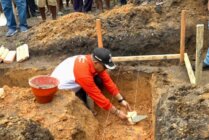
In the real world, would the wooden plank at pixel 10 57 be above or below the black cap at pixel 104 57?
below

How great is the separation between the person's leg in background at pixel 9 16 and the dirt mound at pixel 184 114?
206 inches

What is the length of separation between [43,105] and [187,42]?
3215mm

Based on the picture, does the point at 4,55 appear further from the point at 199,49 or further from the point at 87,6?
the point at 199,49

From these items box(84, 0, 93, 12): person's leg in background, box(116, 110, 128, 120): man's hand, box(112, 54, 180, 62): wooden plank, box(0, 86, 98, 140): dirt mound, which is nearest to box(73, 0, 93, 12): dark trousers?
box(84, 0, 93, 12): person's leg in background

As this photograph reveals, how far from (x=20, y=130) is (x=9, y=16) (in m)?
5.41

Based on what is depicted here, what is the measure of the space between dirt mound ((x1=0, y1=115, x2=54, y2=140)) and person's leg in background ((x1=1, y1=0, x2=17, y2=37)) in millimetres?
5021

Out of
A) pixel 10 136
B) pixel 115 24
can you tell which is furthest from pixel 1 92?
pixel 115 24

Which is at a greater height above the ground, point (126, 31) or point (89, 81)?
point (126, 31)

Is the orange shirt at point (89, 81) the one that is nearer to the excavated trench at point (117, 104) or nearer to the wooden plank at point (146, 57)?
the excavated trench at point (117, 104)

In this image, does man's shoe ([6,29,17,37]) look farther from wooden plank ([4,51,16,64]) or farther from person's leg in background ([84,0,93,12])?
person's leg in background ([84,0,93,12])

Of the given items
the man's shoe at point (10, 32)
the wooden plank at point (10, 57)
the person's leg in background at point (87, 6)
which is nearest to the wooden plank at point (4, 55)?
the wooden plank at point (10, 57)

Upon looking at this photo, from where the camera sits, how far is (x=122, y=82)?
7.55 meters

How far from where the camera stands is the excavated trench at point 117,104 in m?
6.31

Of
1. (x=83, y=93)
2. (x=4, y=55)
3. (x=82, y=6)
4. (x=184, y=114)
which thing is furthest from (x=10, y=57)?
(x=184, y=114)
